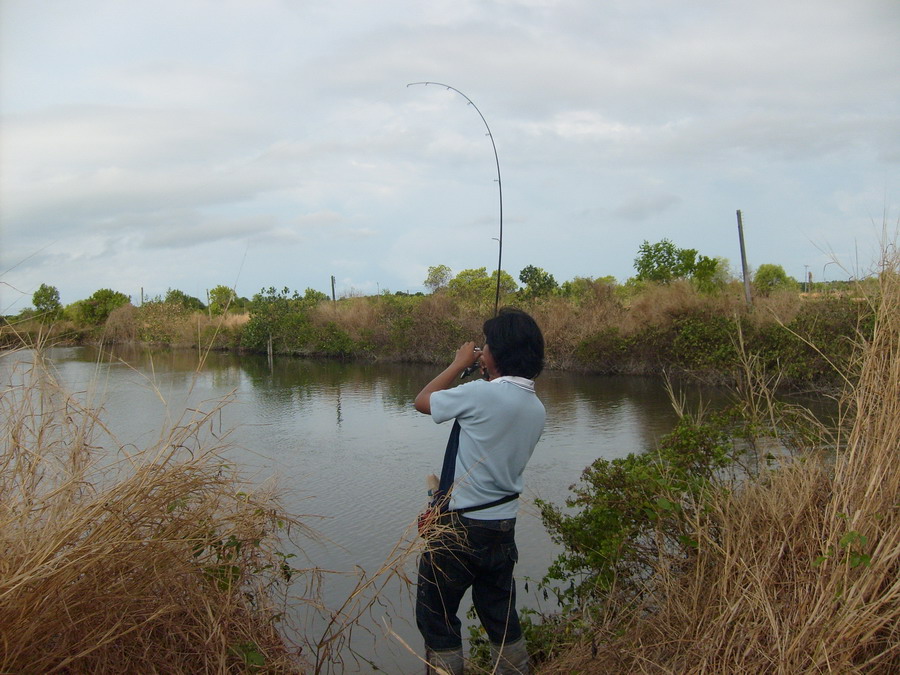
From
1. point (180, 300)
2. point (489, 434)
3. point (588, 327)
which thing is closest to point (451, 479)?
point (489, 434)

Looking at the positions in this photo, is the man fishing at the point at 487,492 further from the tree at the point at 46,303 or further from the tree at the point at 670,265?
the tree at the point at 670,265

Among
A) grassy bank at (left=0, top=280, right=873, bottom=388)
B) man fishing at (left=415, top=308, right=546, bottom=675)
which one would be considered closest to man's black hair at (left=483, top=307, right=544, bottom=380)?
man fishing at (left=415, top=308, right=546, bottom=675)

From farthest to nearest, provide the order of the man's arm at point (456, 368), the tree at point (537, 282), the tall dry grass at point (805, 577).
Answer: the tree at point (537, 282) → the man's arm at point (456, 368) → the tall dry grass at point (805, 577)

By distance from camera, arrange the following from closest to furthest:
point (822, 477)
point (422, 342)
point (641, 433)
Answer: point (822, 477)
point (641, 433)
point (422, 342)

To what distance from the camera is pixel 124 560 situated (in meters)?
2.49

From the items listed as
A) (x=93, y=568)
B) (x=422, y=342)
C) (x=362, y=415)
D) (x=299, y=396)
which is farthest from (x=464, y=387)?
(x=422, y=342)

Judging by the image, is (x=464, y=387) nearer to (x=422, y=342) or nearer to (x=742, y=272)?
(x=742, y=272)

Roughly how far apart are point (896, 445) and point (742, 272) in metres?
17.2

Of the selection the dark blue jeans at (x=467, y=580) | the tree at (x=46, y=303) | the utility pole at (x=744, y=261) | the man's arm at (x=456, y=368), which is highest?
the utility pole at (x=744, y=261)

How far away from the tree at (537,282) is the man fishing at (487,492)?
20.3 m

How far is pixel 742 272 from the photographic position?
18734mm

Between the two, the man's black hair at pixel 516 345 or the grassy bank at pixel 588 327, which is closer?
the man's black hair at pixel 516 345

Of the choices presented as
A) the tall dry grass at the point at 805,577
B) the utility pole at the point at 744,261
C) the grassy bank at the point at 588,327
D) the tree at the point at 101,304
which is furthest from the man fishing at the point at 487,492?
the tree at the point at 101,304

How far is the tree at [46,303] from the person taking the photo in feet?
11.4
